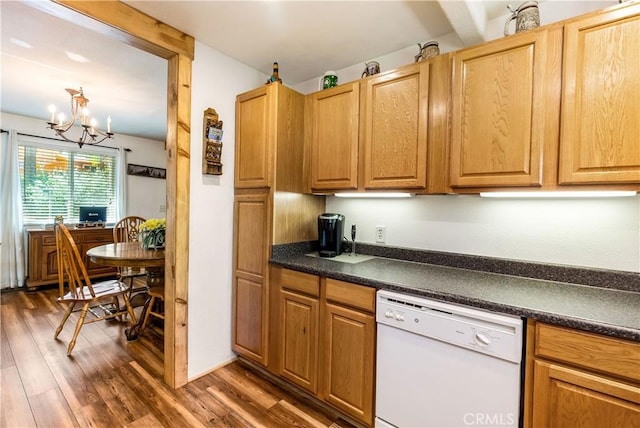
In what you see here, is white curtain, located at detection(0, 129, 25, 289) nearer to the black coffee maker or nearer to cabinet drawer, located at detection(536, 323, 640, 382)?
the black coffee maker

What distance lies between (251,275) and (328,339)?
760 millimetres

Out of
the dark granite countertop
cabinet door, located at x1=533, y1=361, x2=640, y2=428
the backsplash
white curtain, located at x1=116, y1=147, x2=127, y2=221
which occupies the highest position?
white curtain, located at x1=116, y1=147, x2=127, y2=221

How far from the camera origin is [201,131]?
2021mm

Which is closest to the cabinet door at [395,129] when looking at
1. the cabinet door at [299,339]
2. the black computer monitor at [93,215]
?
the cabinet door at [299,339]

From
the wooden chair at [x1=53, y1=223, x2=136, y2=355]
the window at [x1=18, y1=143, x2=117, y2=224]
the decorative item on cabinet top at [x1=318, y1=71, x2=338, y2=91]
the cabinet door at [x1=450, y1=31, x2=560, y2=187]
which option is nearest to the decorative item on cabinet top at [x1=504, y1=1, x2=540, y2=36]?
the cabinet door at [x1=450, y1=31, x2=560, y2=187]

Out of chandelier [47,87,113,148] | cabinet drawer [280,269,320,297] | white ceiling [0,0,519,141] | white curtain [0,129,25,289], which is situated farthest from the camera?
white curtain [0,129,25,289]

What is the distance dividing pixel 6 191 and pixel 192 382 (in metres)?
4.03

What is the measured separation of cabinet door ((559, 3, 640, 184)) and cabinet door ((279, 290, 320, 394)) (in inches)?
58.0

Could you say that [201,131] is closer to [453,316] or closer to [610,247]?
[453,316]

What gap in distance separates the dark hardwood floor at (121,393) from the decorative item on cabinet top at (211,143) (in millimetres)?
1509

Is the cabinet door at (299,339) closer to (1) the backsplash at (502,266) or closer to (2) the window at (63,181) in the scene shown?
(1) the backsplash at (502,266)

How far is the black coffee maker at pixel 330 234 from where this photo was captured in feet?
6.66

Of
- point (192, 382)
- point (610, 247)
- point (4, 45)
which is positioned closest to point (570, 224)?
point (610, 247)

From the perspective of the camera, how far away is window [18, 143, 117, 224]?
4.03 meters
